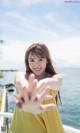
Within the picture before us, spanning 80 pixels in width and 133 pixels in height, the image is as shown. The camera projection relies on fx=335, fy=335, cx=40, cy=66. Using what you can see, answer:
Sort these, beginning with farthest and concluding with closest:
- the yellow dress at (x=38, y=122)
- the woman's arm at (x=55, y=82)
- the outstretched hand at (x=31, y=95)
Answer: the yellow dress at (x=38, y=122)
the woman's arm at (x=55, y=82)
the outstretched hand at (x=31, y=95)

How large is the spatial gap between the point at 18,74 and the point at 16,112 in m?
0.27

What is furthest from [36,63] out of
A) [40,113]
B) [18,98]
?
[18,98]

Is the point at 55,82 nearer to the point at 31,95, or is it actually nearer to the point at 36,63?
the point at 36,63

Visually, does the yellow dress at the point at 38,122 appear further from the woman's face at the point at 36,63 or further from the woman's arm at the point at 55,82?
the woman's face at the point at 36,63

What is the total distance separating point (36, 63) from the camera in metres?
2.34

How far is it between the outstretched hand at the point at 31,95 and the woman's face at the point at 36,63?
0.46 meters

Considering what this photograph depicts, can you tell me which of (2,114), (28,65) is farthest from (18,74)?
(2,114)

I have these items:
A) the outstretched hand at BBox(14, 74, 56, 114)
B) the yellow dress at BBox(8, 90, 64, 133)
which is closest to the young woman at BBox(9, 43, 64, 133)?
the yellow dress at BBox(8, 90, 64, 133)

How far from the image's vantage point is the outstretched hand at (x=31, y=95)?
1.75 meters

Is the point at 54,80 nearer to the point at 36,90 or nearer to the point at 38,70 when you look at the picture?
the point at 38,70

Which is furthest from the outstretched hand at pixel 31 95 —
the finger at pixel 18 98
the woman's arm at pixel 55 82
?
the woman's arm at pixel 55 82

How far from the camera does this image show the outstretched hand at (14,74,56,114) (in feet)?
5.75

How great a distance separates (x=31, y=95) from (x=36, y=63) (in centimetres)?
59

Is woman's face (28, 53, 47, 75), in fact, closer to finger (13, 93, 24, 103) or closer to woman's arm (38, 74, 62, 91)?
woman's arm (38, 74, 62, 91)
